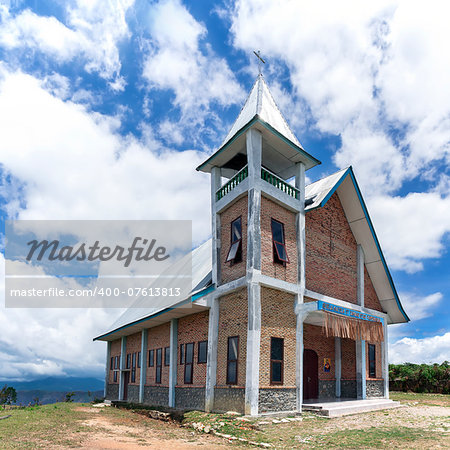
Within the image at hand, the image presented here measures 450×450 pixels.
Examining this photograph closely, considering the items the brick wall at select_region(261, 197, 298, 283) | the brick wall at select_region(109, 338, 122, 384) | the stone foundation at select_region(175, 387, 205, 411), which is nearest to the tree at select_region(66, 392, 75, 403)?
the brick wall at select_region(109, 338, 122, 384)

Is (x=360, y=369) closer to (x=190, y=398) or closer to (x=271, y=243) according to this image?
(x=190, y=398)

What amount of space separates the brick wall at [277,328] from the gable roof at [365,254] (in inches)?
109

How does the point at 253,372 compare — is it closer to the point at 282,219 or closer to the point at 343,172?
the point at 282,219

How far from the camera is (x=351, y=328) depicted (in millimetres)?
17922

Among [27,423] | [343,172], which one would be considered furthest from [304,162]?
[27,423]

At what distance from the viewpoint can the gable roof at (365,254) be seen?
1891cm

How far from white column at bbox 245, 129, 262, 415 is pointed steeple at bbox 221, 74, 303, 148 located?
1723 millimetres

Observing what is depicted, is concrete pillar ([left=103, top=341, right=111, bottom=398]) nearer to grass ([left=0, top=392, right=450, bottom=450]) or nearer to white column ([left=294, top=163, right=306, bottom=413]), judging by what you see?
grass ([left=0, top=392, right=450, bottom=450])

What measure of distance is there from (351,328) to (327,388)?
3.96 meters

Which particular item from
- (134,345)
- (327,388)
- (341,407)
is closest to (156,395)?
(134,345)

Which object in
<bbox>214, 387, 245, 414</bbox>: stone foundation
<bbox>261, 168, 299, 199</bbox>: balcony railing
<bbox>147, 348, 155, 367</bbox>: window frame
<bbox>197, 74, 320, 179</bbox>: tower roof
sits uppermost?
<bbox>197, 74, 320, 179</bbox>: tower roof

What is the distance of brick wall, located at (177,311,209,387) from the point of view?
17906 millimetres

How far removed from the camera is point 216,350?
55.6 ft

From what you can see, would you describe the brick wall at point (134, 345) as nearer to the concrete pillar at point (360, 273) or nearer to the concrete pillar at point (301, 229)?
the concrete pillar at point (301, 229)
